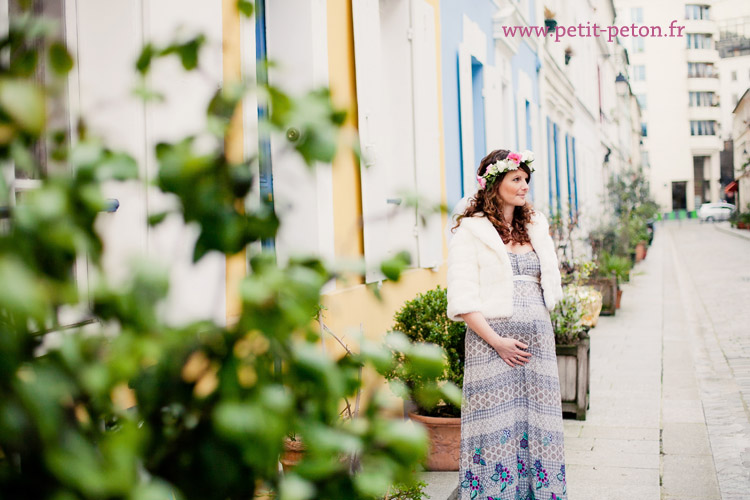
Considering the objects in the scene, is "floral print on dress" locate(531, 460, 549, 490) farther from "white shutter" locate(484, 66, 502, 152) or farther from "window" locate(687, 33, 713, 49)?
"window" locate(687, 33, 713, 49)

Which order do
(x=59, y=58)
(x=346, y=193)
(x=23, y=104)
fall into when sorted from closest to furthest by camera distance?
1. (x=23, y=104)
2. (x=59, y=58)
3. (x=346, y=193)

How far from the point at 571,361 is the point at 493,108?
491 centimetres

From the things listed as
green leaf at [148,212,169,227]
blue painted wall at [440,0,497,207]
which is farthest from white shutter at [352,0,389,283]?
green leaf at [148,212,169,227]

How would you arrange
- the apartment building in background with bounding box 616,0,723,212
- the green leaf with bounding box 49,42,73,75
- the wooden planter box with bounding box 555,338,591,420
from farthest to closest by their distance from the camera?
the apartment building in background with bounding box 616,0,723,212
the wooden planter box with bounding box 555,338,591,420
the green leaf with bounding box 49,42,73,75

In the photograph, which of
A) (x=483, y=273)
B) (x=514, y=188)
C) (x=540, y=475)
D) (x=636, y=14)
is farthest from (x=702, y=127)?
(x=540, y=475)

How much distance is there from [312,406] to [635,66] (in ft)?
269

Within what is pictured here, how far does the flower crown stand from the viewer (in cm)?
409

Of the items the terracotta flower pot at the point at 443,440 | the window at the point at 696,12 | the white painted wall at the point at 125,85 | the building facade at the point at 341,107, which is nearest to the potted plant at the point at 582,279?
the building facade at the point at 341,107

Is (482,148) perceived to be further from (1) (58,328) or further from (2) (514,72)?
(1) (58,328)

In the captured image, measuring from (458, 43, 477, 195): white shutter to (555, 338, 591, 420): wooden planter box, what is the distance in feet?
8.99

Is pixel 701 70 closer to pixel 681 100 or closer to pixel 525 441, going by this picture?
pixel 681 100

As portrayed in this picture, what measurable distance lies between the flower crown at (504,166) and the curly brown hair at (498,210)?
0.07 ft

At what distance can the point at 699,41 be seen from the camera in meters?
76.0

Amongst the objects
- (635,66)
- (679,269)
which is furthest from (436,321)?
(635,66)
